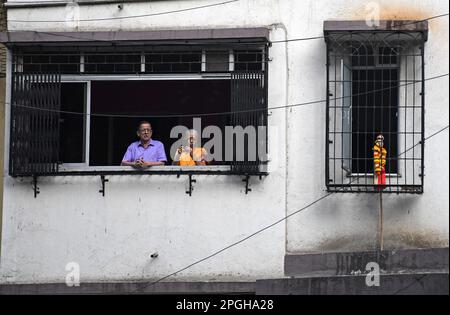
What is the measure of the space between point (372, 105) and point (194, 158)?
2600 millimetres

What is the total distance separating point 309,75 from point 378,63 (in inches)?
37.3

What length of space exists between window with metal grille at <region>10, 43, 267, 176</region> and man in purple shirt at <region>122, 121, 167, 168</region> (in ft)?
0.56


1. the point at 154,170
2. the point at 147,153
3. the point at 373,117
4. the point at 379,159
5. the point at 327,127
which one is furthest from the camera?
the point at 147,153

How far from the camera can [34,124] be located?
1566 centimetres

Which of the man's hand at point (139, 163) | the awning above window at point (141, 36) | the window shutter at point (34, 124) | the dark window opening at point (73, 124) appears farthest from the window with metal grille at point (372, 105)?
the window shutter at point (34, 124)

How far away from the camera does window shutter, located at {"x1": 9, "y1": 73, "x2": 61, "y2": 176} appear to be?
1561 cm

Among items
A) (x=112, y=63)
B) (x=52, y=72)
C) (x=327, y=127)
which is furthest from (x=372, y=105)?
(x=52, y=72)

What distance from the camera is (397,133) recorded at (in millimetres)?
14727

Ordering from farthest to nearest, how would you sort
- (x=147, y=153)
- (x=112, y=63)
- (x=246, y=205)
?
(x=112, y=63) → (x=147, y=153) → (x=246, y=205)

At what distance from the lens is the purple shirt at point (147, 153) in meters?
15.6

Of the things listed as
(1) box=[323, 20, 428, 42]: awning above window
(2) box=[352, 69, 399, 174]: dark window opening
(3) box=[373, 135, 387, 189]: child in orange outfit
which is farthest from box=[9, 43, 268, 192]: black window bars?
(3) box=[373, 135, 387, 189]: child in orange outfit

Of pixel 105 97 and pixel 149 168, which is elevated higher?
pixel 105 97

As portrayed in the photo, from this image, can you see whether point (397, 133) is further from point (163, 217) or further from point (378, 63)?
point (163, 217)

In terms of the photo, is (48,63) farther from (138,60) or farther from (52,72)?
(138,60)
